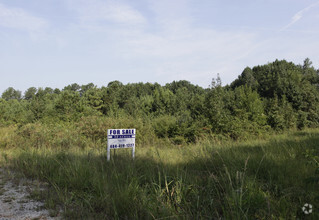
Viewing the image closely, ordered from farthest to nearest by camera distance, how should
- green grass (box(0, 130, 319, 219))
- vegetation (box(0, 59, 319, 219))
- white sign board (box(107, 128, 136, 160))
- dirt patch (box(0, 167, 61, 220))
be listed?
white sign board (box(107, 128, 136, 160)) < dirt patch (box(0, 167, 61, 220)) < vegetation (box(0, 59, 319, 219)) < green grass (box(0, 130, 319, 219))

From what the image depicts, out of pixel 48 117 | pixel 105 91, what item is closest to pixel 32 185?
pixel 48 117

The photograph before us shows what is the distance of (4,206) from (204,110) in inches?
410

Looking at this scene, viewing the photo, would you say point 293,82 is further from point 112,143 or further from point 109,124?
point 112,143

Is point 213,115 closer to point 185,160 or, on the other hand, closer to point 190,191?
point 185,160

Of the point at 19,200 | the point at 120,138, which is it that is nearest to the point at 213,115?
the point at 120,138

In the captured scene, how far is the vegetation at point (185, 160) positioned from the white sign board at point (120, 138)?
30 cm

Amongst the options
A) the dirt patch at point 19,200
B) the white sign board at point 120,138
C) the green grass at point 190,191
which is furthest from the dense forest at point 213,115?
the dirt patch at point 19,200

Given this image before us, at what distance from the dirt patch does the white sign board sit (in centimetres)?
203

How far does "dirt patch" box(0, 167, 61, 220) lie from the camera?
9.00ft

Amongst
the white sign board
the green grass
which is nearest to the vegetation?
Result: the green grass

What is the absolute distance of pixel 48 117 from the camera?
20594mm

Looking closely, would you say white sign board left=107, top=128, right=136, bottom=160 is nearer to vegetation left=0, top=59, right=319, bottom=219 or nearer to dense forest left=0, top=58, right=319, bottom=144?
vegetation left=0, top=59, right=319, bottom=219

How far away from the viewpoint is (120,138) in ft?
19.4

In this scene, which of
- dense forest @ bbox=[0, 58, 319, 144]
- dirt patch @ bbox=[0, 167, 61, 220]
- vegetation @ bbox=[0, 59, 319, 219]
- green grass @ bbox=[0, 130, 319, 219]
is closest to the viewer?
green grass @ bbox=[0, 130, 319, 219]
